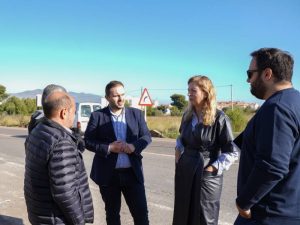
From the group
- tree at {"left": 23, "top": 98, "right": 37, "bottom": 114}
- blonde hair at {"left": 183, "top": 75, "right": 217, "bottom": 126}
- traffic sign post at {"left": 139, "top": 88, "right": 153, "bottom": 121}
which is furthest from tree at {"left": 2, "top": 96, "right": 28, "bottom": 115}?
blonde hair at {"left": 183, "top": 75, "right": 217, "bottom": 126}

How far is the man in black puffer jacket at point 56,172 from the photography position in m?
2.79

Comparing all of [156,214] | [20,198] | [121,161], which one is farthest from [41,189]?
[20,198]

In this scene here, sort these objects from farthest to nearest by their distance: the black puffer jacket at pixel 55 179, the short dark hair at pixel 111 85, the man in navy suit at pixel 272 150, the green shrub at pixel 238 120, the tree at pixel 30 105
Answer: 1. the tree at pixel 30 105
2. the green shrub at pixel 238 120
3. the short dark hair at pixel 111 85
4. the black puffer jacket at pixel 55 179
5. the man in navy suit at pixel 272 150

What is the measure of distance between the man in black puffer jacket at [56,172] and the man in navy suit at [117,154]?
99cm

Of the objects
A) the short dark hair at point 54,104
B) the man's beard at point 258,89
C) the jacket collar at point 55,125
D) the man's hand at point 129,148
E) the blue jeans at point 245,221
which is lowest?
the blue jeans at point 245,221

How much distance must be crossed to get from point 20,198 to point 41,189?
3.94 metres

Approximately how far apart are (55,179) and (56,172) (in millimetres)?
49

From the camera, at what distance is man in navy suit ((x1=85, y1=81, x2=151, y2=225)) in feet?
13.3

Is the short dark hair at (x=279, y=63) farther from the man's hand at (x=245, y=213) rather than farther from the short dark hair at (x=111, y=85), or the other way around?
the short dark hair at (x=111, y=85)

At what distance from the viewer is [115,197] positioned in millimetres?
4129

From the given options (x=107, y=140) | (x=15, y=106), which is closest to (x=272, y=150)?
(x=107, y=140)

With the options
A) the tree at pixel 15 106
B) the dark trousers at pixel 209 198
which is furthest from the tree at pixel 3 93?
the dark trousers at pixel 209 198

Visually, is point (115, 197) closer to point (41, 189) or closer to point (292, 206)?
point (41, 189)

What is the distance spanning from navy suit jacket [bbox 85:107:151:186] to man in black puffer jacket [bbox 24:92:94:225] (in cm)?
99
